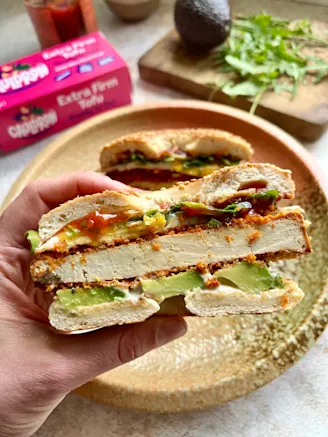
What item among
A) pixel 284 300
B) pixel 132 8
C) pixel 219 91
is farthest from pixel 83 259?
pixel 132 8

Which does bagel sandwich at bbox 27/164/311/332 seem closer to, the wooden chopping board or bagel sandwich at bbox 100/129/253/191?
bagel sandwich at bbox 100/129/253/191

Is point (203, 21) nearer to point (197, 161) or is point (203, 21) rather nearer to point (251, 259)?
point (197, 161)

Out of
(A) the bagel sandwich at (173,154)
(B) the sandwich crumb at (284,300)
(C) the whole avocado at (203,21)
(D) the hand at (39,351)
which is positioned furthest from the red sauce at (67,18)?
(B) the sandwich crumb at (284,300)

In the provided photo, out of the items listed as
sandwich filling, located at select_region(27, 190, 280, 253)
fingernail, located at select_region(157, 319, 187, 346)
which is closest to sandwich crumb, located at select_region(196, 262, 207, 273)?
sandwich filling, located at select_region(27, 190, 280, 253)

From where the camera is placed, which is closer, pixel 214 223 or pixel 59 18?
pixel 214 223

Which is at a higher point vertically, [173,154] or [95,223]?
[95,223]

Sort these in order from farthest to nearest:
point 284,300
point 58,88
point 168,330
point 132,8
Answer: point 132,8
point 58,88
point 168,330
point 284,300
